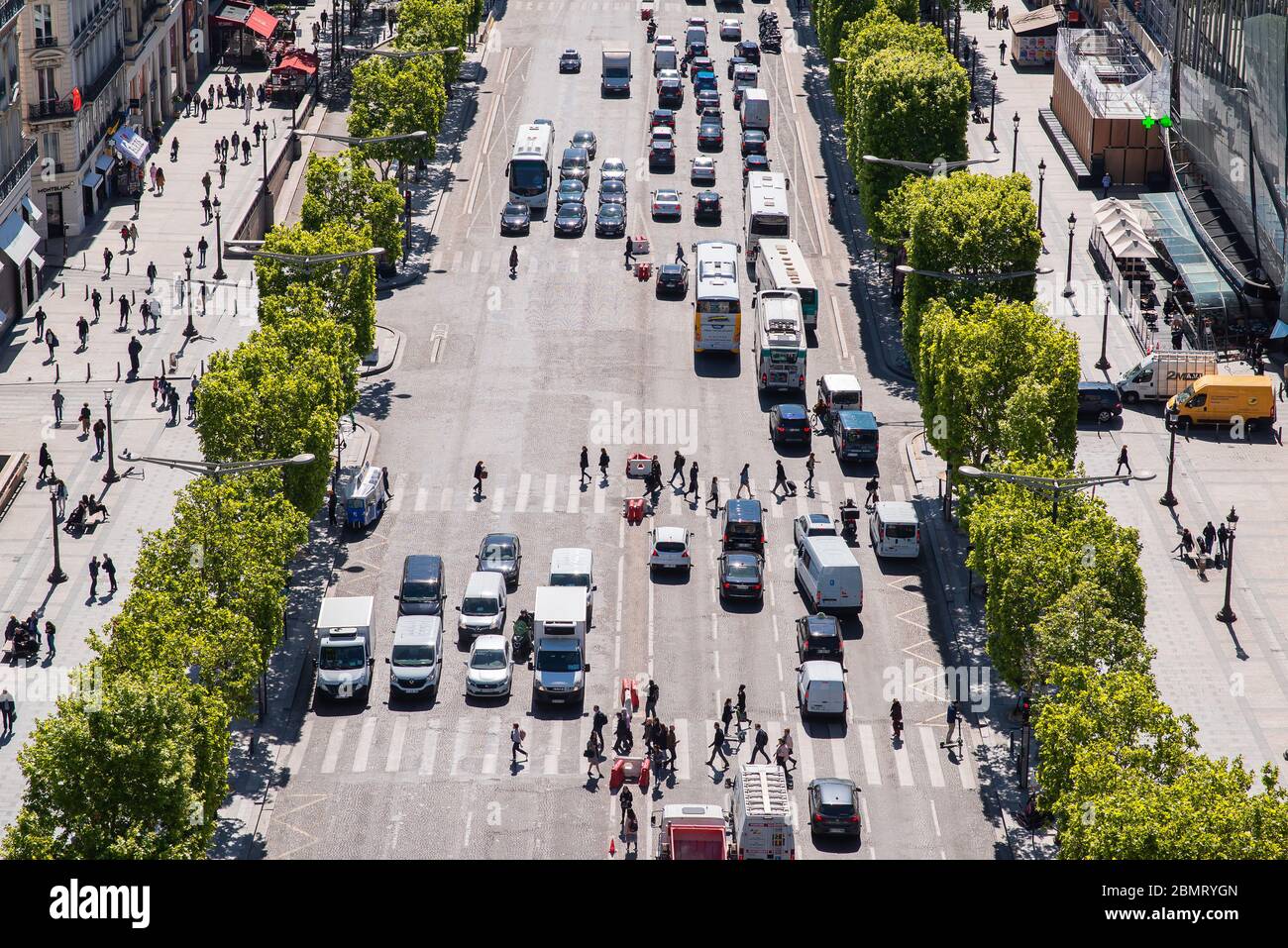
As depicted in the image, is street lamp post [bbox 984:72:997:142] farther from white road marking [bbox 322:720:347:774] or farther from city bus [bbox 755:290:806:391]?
white road marking [bbox 322:720:347:774]

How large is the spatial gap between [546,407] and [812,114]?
54.9 metres

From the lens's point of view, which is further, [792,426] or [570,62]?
[570,62]

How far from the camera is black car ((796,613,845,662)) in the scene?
73000mm

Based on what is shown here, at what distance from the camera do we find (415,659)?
71.1 m

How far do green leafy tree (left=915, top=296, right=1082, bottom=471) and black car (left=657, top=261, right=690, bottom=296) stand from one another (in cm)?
3389

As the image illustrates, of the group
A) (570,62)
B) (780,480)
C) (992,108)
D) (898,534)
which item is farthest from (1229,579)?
(570,62)

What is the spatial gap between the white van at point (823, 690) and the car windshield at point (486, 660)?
11332 mm

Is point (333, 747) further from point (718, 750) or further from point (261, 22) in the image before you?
point (261, 22)

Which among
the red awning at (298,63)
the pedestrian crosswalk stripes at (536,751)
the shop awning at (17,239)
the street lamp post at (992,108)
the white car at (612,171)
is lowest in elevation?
the pedestrian crosswalk stripes at (536,751)

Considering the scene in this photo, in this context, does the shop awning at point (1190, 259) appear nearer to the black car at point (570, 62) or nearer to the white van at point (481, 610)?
the white van at point (481, 610)

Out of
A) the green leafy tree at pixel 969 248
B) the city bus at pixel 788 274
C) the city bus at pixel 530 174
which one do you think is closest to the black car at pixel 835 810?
the green leafy tree at pixel 969 248

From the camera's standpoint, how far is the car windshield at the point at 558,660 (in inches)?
2798

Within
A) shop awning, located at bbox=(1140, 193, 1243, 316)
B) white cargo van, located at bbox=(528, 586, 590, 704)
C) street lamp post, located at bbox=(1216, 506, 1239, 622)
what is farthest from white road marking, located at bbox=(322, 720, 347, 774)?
shop awning, located at bbox=(1140, 193, 1243, 316)

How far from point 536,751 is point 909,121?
57245 mm
